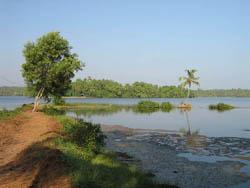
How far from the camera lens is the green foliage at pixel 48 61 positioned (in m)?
35.1

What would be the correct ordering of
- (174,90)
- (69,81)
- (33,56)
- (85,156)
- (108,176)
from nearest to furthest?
1. (108,176)
2. (85,156)
3. (33,56)
4. (69,81)
5. (174,90)

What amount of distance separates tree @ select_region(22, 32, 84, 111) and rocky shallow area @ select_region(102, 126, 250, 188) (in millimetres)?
10296

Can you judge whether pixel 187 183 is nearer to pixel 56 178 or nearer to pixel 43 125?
pixel 56 178

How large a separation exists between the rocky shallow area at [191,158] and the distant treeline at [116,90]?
151 meters

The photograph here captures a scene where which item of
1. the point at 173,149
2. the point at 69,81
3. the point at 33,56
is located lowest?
the point at 173,149

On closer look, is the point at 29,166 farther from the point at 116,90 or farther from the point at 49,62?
the point at 116,90

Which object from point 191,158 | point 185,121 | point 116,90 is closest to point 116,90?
point 116,90

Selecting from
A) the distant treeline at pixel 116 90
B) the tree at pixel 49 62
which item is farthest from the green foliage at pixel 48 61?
the distant treeline at pixel 116 90

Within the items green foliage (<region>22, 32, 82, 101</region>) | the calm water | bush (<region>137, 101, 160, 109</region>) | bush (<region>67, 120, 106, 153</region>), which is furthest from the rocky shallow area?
bush (<region>137, 101, 160, 109</region>)

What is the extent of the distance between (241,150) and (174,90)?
176 meters

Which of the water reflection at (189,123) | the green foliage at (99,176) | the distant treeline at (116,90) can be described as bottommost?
the water reflection at (189,123)

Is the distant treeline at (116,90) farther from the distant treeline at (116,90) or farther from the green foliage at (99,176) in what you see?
the green foliage at (99,176)

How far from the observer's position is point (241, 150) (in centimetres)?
2338

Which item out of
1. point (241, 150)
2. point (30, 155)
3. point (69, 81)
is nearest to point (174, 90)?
point (69, 81)
